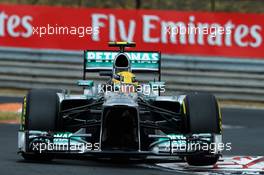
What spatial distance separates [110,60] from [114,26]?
305 inches

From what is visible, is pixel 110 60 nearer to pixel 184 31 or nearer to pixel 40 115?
pixel 40 115

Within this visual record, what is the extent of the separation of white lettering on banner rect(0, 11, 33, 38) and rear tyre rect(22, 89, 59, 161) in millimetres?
9595

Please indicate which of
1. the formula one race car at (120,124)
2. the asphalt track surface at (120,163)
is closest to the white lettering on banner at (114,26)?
the asphalt track surface at (120,163)

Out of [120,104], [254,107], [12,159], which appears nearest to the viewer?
[120,104]

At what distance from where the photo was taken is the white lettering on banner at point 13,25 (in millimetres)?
21750

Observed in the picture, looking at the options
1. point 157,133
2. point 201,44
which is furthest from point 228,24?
point 157,133

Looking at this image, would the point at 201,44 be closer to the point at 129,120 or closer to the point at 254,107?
the point at 254,107

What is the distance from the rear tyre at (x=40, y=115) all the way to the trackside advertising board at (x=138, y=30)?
29.5ft

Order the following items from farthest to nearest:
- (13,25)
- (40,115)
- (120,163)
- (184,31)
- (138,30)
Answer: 1. (13,25)
2. (138,30)
3. (184,31)
4. (120,163)
5. (40,115)

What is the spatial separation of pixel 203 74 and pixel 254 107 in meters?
1.36

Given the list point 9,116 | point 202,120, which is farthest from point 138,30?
point 202,120

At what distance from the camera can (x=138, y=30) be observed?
21.4 metres

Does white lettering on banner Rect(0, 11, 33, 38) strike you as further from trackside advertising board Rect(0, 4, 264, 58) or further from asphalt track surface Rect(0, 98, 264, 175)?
asphalt track surface Rect(0, 98, 264, 175)

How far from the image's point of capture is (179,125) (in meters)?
12.6
